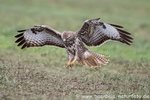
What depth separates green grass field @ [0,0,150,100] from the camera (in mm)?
11000

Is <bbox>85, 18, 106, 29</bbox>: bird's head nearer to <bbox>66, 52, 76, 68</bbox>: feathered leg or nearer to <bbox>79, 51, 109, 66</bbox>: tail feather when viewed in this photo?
<bbox>79, 51, 109, 66</bbox>: tail feather

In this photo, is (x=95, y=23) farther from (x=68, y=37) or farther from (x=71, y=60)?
(x=71, y=60)

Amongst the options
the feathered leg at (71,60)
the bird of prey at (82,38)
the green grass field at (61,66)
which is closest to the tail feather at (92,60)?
the bird of prey at (82,38)

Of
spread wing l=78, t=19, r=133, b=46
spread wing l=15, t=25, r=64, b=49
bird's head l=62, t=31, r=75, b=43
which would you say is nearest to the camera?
bird's head l=62, t=31, r=75, b=43

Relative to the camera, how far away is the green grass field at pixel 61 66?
36.1 ft

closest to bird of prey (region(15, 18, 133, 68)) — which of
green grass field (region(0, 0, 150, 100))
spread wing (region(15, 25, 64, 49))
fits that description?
spread wing (region(15, 25, 64, 49))

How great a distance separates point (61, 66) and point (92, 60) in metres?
2.02

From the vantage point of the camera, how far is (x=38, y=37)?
12711 mm

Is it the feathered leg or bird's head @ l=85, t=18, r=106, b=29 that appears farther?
the feathered leg

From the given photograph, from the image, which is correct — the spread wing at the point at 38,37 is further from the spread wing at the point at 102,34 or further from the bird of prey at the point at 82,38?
the spread wing at the point at 102,34

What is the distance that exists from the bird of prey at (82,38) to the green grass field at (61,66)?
1.50 feet

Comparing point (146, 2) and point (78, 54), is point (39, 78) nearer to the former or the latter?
point (78, 54)

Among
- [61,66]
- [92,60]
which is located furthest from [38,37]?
[92,60]

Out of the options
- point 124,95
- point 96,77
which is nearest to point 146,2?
point 96,77
